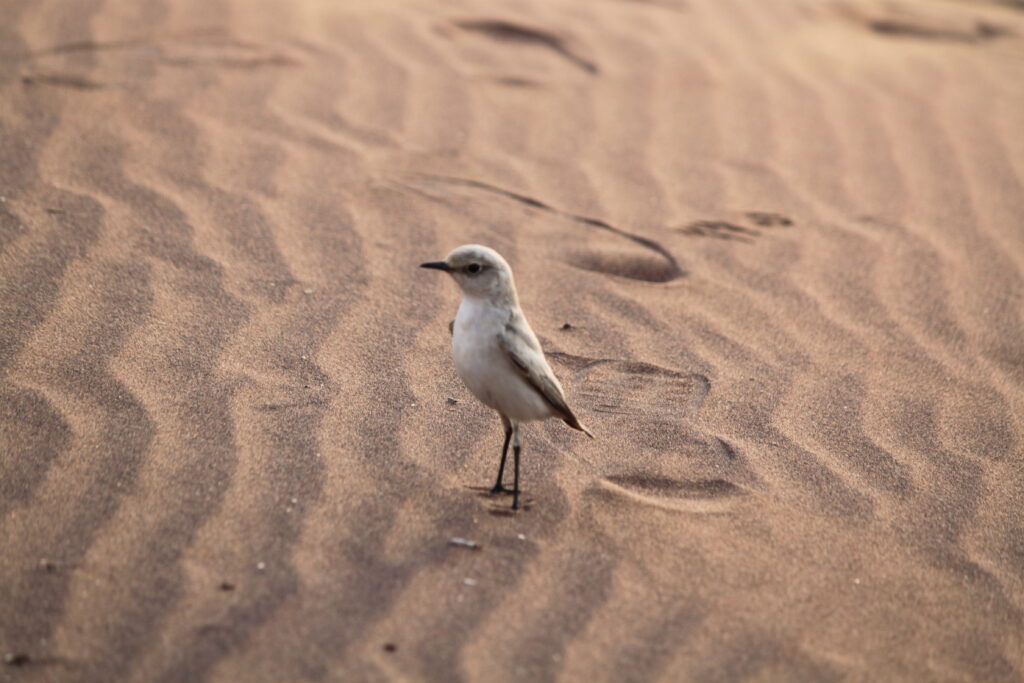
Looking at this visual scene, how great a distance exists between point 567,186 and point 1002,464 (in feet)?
9.73

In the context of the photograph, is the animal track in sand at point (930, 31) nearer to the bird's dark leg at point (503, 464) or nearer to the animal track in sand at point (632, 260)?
the animal track in sand at point (632, 260)

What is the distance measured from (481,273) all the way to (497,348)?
0.28 metres

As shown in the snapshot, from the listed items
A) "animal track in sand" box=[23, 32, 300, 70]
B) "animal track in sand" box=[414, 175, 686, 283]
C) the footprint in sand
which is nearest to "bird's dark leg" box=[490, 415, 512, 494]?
the footprint in sand

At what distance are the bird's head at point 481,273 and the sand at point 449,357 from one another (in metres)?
0.69

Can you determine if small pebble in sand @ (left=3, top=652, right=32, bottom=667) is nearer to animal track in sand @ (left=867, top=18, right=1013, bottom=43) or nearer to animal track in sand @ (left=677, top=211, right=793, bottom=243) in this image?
animal track in sand @ (left=677, top=211, right=793, bottom=243)

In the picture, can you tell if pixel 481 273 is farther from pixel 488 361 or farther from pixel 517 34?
pixel 517 34

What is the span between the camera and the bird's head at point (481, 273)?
11.7 ft

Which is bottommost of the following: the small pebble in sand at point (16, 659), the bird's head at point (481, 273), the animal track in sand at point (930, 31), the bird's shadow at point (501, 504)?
the small pebble in sand at point (16, 659)

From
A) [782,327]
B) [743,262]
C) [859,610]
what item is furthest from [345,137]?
[859,610]

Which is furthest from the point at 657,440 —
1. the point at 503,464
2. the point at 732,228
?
the point at 732,228

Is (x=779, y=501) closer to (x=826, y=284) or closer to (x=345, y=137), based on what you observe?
(x=826, y=284)

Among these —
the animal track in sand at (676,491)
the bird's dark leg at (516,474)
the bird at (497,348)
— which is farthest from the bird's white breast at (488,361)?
the animal track in sand at (676,491)

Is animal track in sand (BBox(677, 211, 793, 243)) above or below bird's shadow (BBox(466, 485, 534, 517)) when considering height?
above

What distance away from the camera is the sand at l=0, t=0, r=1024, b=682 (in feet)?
10.0
